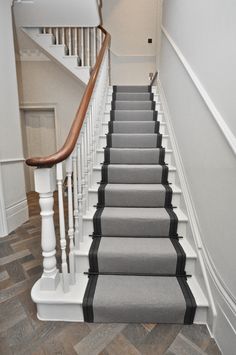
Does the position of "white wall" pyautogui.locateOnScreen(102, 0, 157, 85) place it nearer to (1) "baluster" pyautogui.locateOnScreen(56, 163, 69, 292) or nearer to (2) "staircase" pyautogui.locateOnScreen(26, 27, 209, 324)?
(2) "staircase" pyautogui.locateOnScreen(26, 27, 209, 324)

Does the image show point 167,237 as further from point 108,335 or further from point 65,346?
A: point 65,346

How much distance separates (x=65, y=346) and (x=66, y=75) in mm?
4467

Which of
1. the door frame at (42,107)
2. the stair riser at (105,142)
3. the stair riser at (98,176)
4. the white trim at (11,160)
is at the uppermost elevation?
the door frame at (42,107)

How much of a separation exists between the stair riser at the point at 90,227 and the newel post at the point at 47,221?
1.46 ft

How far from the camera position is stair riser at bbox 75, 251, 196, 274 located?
1.59 meters

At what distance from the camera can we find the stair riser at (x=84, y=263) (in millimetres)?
1591

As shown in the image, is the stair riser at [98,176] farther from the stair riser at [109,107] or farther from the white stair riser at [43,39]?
the white stair riser at [43,39]

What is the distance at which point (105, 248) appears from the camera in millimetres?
1639

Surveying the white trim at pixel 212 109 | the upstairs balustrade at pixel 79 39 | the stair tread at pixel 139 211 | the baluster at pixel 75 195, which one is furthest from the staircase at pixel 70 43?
the baluster at pixel 75 195

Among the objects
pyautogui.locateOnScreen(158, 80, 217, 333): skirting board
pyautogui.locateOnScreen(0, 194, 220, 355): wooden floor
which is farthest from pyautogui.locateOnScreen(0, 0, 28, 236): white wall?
pyautogui.locateOnScreen(158, 80, 217, 333): skirting board

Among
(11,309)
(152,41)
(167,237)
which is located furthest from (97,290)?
(152,41)

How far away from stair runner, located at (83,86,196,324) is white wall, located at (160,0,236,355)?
247 millimetres

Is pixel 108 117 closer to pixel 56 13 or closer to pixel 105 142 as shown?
pixel 105 142

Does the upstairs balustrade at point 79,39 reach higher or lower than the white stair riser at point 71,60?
higher
